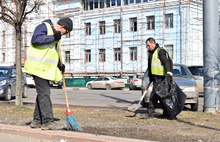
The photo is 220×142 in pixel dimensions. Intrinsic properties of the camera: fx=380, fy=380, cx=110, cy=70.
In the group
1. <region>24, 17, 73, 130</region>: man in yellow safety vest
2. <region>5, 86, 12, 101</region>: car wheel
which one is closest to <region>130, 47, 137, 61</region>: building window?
<region>5, 86, 12, 101</region>: car wheel

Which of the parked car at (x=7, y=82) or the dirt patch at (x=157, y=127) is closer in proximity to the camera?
the dirt patch at (x=157, y=127)

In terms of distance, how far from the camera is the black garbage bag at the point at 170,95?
8.24 meters

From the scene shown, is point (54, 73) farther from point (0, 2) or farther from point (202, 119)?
point (0, 2)

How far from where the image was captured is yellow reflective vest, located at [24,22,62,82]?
6.43 m

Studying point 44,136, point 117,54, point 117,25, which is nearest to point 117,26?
point 117,25

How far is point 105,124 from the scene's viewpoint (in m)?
7.41

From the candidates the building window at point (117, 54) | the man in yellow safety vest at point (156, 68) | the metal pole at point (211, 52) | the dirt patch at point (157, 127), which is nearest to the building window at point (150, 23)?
the building window at point (117, 54)

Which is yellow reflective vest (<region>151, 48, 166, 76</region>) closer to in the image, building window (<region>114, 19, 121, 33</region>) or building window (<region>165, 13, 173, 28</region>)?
building window (<region>165, 13, 173, 28</region>)

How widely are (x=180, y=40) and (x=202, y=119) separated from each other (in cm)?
2988

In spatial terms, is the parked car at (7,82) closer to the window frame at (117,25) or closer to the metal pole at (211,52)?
the metal pole at (211,52)

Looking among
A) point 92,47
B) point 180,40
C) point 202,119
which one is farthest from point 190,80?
point 92,47

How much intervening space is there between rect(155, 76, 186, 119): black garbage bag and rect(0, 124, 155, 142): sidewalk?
9.15 feet

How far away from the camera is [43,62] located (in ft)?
21.2

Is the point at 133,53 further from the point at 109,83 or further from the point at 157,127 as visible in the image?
the point at 157,127
